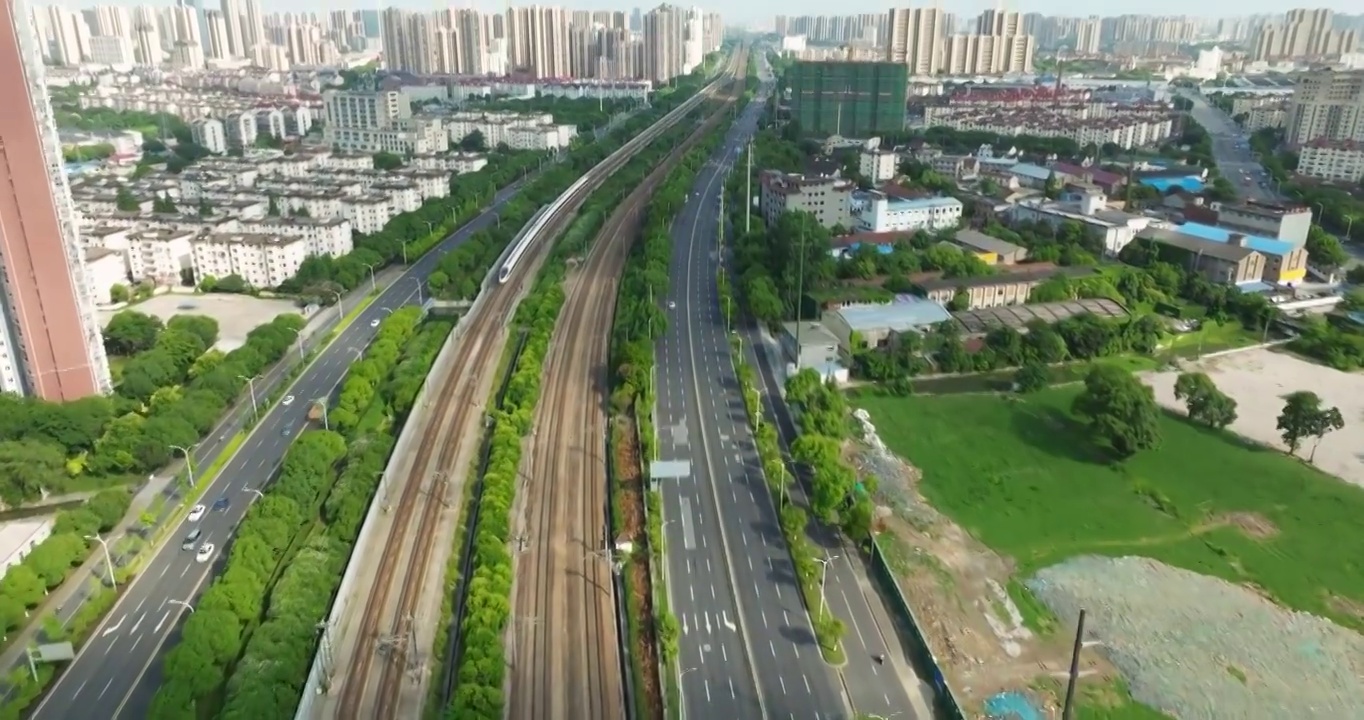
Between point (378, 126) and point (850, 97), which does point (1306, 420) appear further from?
point (378, 126)

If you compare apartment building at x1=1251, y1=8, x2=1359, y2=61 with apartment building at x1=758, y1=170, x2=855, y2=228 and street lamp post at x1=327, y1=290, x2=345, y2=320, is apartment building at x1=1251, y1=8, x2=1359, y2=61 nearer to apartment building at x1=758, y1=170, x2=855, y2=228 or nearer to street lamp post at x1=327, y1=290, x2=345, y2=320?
apartment building at x1=758, y1=170, x2=855, y2=228

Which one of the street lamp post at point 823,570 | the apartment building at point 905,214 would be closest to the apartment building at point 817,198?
the apartment building at point 905,214

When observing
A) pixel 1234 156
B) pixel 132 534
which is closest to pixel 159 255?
pixel 132 534

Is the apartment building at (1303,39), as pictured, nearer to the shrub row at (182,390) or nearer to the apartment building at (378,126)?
the apartment building at (378,126)

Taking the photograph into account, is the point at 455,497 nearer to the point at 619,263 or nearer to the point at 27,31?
the point at 27,31

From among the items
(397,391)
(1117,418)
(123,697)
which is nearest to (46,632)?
(123,697)

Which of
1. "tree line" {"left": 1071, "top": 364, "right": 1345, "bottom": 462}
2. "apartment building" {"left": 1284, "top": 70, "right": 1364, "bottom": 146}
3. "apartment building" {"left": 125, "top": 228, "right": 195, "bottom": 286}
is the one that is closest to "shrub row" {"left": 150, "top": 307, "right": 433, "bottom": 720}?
"tree line" {"left": 1071, "top": 364, "right": 1345, "bottom": 462}
